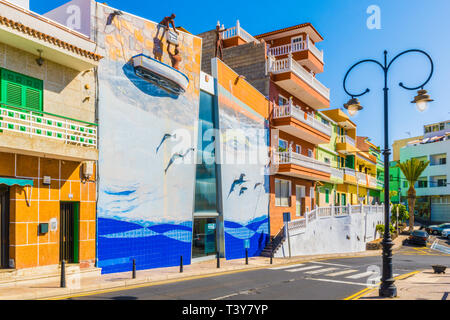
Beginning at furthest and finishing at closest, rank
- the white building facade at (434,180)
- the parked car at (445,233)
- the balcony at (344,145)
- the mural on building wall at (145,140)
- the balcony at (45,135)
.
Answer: the white building facade at (434,180) → the parked car at (445,233) → the balcony at (344,145) → the mural on building wall at (145,140) → the balcony at (45,135)

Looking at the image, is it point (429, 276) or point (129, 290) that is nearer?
point (129, 290)

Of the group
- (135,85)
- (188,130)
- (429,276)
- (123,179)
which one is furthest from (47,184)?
(429,276)

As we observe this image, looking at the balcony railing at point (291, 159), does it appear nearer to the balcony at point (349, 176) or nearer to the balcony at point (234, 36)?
the balcony at point (234, 36)

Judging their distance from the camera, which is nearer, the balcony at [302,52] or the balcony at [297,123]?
the balcony at [297,123]

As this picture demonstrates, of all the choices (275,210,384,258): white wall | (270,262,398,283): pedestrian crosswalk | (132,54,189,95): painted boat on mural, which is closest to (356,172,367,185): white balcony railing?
(275,210,384,258): white wall

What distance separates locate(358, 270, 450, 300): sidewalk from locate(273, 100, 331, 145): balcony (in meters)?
15.1

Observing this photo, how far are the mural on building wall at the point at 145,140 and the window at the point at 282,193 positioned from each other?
11439 millimetres

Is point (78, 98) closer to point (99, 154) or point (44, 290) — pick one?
point (99, 154)

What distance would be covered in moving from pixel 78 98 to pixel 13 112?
301 centimetres

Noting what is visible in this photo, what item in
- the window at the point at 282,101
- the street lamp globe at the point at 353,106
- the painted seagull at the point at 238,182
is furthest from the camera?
the window at the point at 282,101

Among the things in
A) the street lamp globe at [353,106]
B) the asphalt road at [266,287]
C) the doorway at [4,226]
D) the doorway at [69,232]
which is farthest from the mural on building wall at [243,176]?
the doorway at [4,226]

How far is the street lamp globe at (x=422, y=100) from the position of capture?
1192 cm

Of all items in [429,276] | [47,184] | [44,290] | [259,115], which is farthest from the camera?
[259,115]

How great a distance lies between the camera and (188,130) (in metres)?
20.6
